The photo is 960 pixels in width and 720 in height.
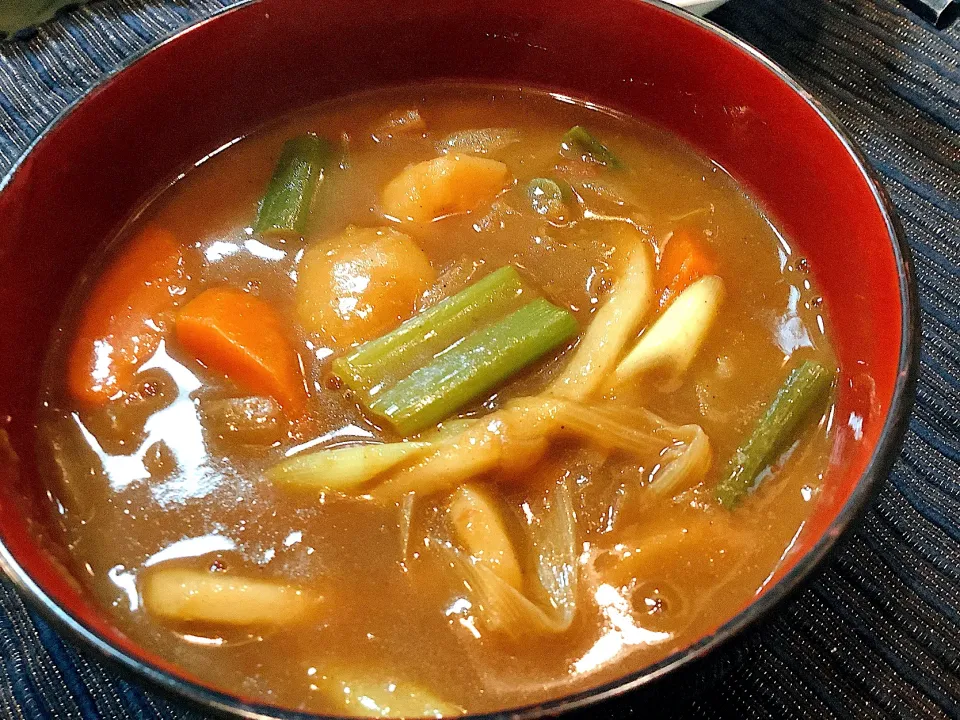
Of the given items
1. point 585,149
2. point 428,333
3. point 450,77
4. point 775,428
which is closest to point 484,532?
point 428,333

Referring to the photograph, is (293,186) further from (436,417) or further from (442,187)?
(436,417)

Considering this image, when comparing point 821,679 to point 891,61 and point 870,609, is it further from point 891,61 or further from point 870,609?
point 891,61

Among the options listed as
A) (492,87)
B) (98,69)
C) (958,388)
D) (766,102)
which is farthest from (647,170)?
(98,69)

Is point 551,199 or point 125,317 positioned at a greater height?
point 551,199

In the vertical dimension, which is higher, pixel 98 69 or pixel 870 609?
pixel 870 609

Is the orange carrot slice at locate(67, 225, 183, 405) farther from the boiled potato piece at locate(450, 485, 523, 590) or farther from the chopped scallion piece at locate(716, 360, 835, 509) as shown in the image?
the chopped scallion piece at locate(716, 360, 835, 509)
